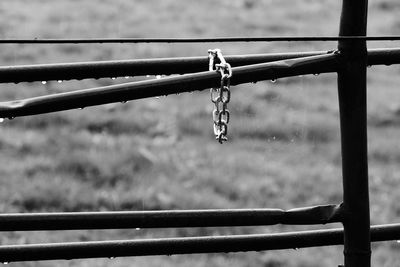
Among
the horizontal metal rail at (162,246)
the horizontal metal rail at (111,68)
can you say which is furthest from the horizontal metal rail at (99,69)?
the horizontal metal rail at (162,246)

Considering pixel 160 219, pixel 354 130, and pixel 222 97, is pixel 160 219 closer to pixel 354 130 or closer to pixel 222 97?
pixel 222 97

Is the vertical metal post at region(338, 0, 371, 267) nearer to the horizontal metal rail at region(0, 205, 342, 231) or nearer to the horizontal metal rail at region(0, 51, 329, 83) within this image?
the horizontal metal rail at region(0, 205, 342, 231)

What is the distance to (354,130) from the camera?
5.73 feet

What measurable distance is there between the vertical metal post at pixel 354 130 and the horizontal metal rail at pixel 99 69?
0.29m

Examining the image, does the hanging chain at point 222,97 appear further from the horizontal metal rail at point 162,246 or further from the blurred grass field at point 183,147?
the blurred grass field at point 183,147

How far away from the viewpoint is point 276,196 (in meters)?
3.84

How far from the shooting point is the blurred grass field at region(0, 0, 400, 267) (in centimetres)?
362

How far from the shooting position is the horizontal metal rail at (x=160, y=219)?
170cm

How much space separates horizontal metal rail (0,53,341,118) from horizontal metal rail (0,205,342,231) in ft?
0.84

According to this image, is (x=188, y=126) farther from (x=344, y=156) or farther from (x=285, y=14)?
(x=344, y=156)

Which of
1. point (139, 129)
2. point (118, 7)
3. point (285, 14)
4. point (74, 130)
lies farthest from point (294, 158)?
point (118, 7)

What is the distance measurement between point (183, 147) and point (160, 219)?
2.43 m

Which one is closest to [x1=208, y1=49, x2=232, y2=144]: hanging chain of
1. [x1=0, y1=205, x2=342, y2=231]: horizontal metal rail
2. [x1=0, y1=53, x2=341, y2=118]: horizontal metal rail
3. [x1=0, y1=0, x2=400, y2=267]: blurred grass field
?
[x1=0, y1=53, x2=341, y2=118]: horizontal metal rail

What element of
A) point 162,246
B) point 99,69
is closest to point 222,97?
point 99,69
